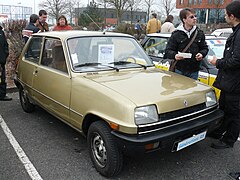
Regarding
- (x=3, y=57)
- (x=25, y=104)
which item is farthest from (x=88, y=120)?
(x=3, y=57)

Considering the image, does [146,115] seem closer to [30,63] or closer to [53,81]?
[53,81]

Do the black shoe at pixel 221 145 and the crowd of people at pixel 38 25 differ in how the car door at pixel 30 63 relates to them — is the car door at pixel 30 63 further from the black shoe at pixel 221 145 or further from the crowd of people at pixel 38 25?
the black shoe at pixel 221 145

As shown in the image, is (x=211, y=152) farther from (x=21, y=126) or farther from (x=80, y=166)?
(x=21, y=126)

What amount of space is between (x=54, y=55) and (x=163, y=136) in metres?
2.22

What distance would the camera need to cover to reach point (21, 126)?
15.4ft

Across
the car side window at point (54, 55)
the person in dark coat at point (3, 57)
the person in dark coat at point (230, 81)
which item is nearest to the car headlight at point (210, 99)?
the person in dark coat at point (230, 81)

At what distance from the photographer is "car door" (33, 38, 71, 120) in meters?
3.61

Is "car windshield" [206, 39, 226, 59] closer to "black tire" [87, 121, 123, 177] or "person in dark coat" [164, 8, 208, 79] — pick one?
"person in dark coat" [164, 8, 208, 79]

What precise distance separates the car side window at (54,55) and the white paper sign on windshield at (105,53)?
1.75 ft

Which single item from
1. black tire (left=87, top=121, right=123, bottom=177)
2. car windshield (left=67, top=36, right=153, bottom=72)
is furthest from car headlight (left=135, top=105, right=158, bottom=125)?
car windshield (left=67, top=36, right=153, bottom=72)

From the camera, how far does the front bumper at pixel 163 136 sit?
265 cm

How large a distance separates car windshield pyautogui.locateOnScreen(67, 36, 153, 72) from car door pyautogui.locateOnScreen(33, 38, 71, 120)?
0.65 ft

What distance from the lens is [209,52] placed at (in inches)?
208

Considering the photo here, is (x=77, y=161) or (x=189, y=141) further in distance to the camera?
(x=77, y=161)
